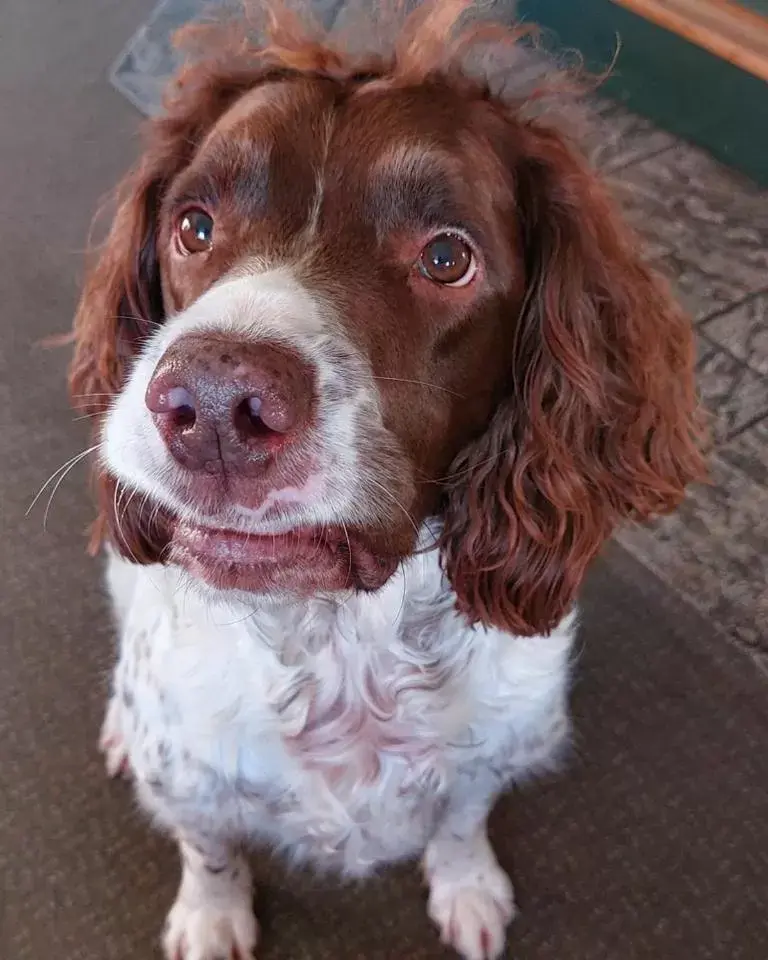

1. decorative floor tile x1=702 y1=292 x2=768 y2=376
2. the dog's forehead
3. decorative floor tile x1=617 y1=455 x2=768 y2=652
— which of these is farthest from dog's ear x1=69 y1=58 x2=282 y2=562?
decorative floor tile x1=702 y1=292 x2=768 y2=376

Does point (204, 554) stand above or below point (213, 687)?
above

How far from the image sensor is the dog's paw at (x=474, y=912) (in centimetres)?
197

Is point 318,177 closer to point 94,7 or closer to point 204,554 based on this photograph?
point 204,554

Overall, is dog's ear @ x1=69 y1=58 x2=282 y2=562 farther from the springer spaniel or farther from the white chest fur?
the white chest fur

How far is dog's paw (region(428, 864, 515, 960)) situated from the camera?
197 cm

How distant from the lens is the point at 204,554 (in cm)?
120

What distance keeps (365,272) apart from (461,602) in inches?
21.0

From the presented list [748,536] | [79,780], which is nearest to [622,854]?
[748,536]

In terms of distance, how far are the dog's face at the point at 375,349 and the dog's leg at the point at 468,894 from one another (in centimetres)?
69

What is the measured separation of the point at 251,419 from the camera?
3.26ft

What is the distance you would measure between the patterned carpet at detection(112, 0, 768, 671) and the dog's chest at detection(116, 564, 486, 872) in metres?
0.86

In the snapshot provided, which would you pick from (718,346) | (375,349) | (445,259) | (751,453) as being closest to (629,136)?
(718,346)

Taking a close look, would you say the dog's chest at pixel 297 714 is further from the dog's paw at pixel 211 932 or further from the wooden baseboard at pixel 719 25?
the wooden baseboard at pixel 719 25

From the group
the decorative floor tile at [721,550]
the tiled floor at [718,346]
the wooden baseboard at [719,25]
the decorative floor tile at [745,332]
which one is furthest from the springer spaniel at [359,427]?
the wooden baseboard at [719,25]
